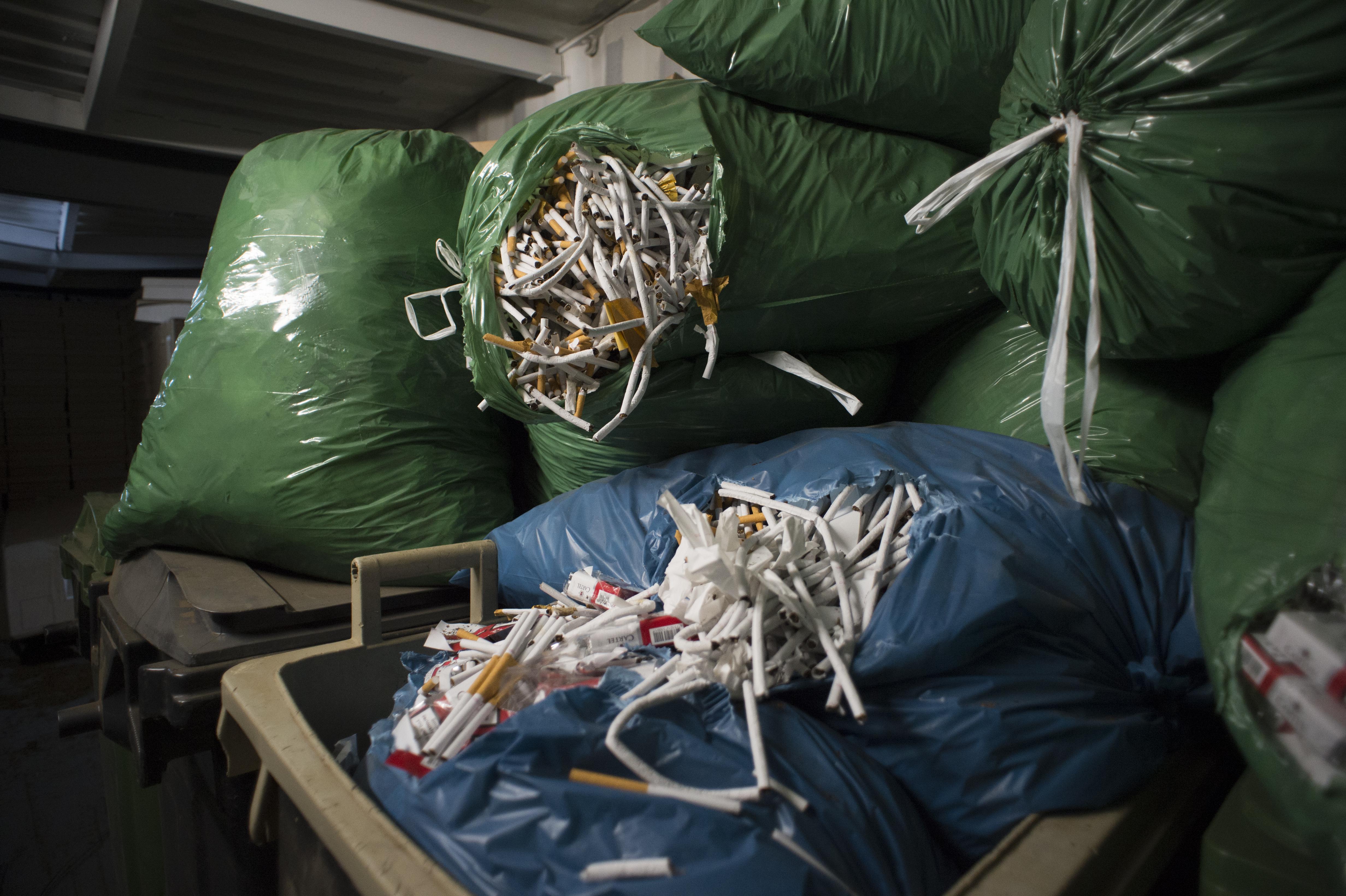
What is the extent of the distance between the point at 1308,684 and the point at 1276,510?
5.8 inches

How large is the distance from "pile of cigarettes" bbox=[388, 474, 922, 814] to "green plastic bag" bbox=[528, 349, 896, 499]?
0.82ft

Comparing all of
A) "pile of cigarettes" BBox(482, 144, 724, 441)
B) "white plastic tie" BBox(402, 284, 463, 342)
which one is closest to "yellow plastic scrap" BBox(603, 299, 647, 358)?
"pile of cigarettes" BBox(482, 144, 724, 441)

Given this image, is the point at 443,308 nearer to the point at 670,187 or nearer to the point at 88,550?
the point at 670,187

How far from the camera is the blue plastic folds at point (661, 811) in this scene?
0.48 meters

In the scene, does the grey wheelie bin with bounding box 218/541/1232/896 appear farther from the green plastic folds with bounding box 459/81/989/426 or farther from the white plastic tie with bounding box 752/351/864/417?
the white plastic tie with bounding box 752/351/864/417

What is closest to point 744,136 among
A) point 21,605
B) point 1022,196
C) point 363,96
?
point 1022,196

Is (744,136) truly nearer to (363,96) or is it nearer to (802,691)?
(802,691)

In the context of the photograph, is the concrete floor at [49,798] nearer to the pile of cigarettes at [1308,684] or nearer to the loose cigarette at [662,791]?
the loose cigarette at [662,791]

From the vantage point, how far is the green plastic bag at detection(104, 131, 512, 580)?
1145 mm

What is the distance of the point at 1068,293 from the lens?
0.65 m

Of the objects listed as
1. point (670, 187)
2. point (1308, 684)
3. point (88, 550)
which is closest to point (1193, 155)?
point (1308, 684)

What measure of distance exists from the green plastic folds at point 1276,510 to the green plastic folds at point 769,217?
1.44ft

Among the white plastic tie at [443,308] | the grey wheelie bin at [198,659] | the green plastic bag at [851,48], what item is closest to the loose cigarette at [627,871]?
the grey wheelie bin at [198,659]

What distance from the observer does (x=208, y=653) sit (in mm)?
923
